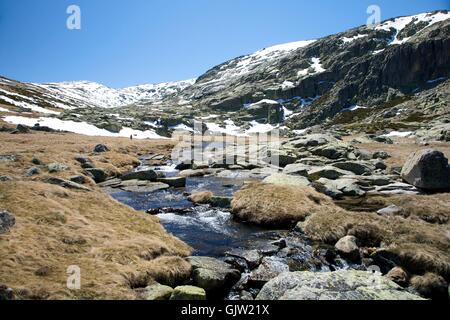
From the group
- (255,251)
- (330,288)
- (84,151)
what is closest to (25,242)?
(255,251)

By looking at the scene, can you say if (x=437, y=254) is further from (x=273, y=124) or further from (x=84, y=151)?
(x=273, y=124)

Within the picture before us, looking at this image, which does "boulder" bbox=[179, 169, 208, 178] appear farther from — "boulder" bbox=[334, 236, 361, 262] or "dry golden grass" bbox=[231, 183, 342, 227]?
"boulder" bbox=[334, 236, 361, 262]

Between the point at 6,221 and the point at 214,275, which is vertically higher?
the point at 6,221

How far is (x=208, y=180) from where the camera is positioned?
37.0 metres

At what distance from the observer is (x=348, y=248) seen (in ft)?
50.6

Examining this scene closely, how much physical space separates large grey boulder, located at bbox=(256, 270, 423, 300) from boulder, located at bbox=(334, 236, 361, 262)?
3.42m

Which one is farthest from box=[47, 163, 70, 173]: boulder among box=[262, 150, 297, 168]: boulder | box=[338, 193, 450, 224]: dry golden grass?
box=[262, 150, 297, 168]: boulder

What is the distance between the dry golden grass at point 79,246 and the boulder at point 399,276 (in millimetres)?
8075

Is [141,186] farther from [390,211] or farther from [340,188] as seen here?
[390,211]

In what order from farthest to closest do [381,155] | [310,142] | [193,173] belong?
1. [310,142]
2. [381,155]
3. [193,173]

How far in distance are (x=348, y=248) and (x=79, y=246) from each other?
1175cm

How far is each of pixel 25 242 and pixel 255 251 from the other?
9562 mm

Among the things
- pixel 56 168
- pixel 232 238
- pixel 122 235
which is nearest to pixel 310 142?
pixel 56 168

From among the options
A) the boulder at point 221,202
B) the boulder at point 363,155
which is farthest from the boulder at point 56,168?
the boulder at point 363,155
